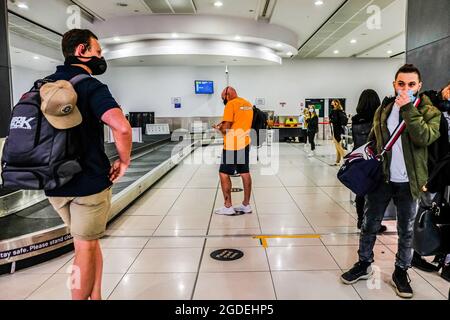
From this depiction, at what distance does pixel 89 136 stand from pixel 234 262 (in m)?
1.77

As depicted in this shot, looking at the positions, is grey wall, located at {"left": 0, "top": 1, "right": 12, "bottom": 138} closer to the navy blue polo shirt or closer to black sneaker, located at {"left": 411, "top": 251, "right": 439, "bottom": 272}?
the navy blue polo shirt

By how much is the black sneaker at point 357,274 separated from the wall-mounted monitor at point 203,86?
15744 millimetres

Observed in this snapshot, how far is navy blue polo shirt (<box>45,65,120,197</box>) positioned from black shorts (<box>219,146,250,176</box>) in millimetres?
2651

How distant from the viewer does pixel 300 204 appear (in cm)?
510

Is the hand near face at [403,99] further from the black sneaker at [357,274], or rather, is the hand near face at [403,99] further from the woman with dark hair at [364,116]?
the black sneaker at [357,274]

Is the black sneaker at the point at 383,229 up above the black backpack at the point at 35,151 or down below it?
below

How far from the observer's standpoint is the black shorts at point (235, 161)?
14.4 feet

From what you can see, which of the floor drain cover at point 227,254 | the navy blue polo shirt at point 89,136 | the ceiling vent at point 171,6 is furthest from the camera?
the ceiling vent at point 171,6

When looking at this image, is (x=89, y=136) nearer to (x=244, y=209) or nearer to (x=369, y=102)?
(x=369, y=102)

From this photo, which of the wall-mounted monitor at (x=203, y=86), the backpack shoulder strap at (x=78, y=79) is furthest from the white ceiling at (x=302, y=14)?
the backpack shoulder strap at (x=78, y=79)

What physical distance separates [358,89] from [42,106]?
1902 centimetres

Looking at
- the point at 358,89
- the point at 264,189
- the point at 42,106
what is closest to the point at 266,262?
the point at 42,106

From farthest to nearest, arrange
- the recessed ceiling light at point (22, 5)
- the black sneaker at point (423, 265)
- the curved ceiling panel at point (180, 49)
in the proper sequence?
1. the curved ceiling panel at point (180, 49)
2. the recessed ceiling light at point (22, 5)
3. the black sneaker at point (423, 265)

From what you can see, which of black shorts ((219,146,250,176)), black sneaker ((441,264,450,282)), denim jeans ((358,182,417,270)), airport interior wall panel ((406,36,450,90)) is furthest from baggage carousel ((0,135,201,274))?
airport interior wall panel ((406,36,450,90))
